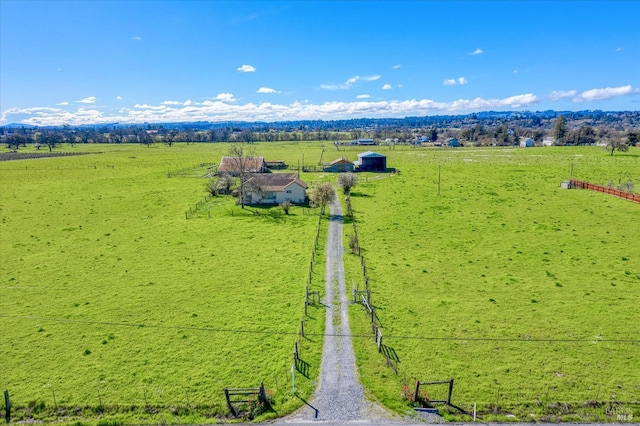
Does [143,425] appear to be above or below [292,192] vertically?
below

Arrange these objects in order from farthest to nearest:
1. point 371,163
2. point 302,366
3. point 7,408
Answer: point 371,163
point 302,366
point 7,408

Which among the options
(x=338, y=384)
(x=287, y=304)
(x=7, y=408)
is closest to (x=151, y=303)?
(x=287, y=304)

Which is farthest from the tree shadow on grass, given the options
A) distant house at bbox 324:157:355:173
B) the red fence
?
distant house at bbox 324:157:355:173

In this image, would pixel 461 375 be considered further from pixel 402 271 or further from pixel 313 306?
pixel 402 271

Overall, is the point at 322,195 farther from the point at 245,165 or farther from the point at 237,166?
the point at 237,166

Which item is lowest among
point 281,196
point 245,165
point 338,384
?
point 338,384

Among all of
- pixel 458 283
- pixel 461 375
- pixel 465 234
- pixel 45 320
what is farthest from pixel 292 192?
pixel 461 375
